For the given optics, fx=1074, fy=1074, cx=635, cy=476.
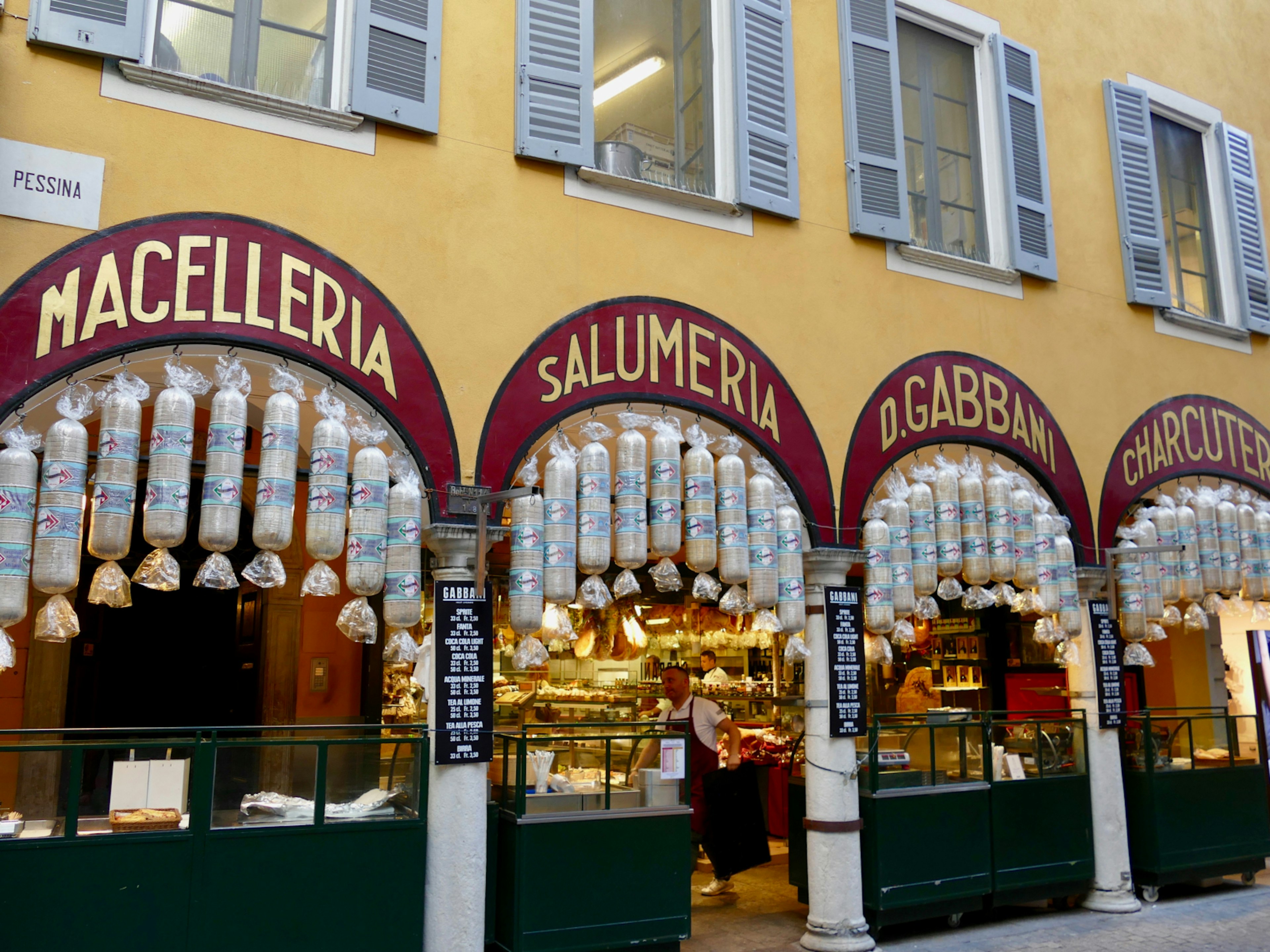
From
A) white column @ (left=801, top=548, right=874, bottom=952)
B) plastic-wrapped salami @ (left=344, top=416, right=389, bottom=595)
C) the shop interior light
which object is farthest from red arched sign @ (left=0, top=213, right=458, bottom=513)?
white column @ (left=801, top=548, right=874, bottom=952)

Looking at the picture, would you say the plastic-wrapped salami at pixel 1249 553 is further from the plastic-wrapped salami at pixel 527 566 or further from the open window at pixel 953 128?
the plastic-wrapped salami at pixel 527 566

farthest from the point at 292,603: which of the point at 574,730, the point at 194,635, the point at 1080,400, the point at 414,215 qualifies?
the point at 1080,400

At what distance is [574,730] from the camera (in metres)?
7.74

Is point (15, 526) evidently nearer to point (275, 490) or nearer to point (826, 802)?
point (275, 490)

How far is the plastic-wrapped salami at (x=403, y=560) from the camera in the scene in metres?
5.88

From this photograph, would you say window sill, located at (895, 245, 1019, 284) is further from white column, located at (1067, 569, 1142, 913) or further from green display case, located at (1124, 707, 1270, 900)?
green display case, located at (1124, 707, 1270, 900)

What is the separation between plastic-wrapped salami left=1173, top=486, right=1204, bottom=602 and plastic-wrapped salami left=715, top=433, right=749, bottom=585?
14.8ft

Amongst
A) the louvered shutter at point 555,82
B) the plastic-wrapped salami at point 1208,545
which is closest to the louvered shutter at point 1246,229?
the plastic-wrapped salami at point 1208,545

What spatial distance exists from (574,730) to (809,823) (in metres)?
1.76

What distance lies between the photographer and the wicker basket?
5.25 meters

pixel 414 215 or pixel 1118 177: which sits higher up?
pixel 1118 177

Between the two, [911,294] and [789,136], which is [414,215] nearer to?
[789,136]

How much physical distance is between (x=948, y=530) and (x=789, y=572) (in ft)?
5.02

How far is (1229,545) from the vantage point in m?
9.62
